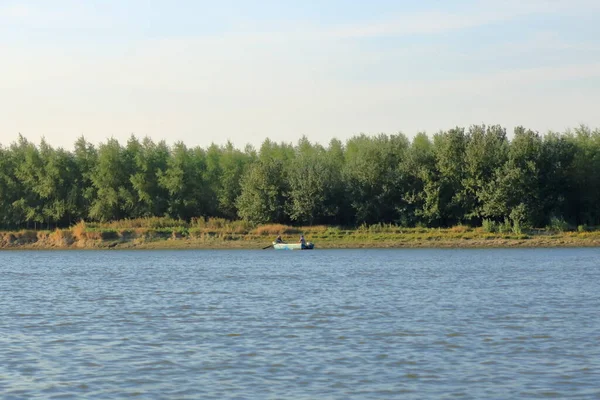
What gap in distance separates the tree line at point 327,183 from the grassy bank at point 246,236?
251cm

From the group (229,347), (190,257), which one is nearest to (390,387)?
(229,347)

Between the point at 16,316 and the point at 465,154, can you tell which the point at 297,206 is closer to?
the point at 465,154

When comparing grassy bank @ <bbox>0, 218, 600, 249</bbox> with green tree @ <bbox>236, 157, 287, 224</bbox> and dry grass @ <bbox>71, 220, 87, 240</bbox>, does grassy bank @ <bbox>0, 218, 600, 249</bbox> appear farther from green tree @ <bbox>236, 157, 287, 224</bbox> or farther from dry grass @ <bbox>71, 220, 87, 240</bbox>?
green tree @ <bbox>236, 157, 287, 224</bbox>

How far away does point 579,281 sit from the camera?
36.9 m

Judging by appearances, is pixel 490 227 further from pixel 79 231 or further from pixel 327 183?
pixel 79 231

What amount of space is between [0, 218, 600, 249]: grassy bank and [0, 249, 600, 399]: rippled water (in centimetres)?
2684

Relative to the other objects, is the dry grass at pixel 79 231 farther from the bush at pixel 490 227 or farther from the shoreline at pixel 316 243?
the bush at pixel 490 227

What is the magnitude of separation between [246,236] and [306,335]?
2085 inches

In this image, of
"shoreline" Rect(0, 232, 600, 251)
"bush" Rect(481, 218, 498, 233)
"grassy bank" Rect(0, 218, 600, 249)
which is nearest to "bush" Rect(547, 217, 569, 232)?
"grassy bank" Rect(0, 218, 600, 249)

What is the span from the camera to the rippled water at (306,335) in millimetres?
16328

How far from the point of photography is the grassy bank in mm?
69875

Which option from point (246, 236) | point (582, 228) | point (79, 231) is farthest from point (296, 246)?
point (582, 228)

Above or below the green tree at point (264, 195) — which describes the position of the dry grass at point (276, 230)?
below

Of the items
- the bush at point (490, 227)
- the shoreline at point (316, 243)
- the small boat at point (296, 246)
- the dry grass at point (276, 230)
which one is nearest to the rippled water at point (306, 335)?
the small boat at point (296, 246)
